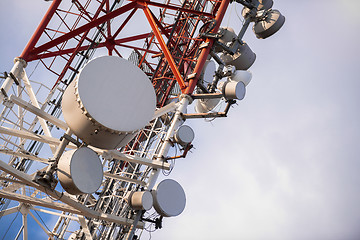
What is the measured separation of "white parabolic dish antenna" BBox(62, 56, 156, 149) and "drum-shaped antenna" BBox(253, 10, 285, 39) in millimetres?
12918

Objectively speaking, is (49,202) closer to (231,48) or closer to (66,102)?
(66,102)

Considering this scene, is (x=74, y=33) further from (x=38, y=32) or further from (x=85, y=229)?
(x=85, y=229)

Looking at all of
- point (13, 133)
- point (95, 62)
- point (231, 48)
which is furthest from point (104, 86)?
point (231, 48)

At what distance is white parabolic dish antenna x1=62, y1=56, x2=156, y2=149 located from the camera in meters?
12.5

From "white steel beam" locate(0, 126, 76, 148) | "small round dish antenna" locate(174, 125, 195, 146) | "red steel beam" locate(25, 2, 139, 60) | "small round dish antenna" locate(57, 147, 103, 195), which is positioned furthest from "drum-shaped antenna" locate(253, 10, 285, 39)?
"small round dish antenna" locate(57, 147, 103, 195)

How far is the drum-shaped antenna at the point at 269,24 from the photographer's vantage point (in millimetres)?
24422

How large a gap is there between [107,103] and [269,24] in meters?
14.8

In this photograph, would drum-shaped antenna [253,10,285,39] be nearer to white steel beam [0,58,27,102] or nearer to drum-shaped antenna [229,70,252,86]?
drum-shaped antenna [229,70,252,86]

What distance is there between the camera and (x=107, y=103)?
12.9 m

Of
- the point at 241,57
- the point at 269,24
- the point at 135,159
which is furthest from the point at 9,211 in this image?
the point at 269,24

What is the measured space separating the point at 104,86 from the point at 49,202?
20.9 ft

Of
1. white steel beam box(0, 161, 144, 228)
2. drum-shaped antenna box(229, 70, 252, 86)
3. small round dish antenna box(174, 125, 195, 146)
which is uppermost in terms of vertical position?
drum-shaped antenna box(229, 70, 252, 86)

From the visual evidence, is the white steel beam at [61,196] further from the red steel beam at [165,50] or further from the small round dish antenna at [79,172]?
the red steel beam at [165,50]

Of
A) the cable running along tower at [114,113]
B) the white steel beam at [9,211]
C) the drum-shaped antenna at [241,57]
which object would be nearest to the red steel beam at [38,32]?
the cable running along tower at [114,113]
